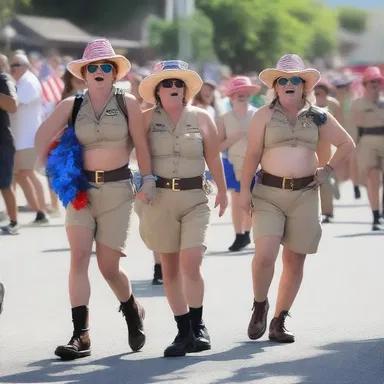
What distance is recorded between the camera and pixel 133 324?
898 cm

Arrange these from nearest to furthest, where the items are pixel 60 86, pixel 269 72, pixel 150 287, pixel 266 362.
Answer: pixel 266 362 < pixel 269 72 < pixel 150 287 < pixel 60 86

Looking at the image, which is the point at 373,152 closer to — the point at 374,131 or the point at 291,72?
the point at 374,131

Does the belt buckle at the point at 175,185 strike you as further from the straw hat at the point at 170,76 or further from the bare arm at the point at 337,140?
the bare arm at the point at 337,140

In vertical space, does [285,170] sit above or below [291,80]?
below

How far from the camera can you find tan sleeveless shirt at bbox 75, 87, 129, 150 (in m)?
8.73

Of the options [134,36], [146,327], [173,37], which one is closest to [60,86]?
[146,327]

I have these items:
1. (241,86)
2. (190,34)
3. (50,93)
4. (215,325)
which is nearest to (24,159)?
(241,86)

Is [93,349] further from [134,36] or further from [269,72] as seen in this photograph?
[134,36]

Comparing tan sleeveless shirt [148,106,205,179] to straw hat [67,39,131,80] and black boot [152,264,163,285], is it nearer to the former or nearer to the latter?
straw hat [67,39,131,80]

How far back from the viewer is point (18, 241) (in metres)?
15.3

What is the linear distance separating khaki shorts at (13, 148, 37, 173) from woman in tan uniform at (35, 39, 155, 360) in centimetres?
801

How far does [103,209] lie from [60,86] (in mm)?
15475

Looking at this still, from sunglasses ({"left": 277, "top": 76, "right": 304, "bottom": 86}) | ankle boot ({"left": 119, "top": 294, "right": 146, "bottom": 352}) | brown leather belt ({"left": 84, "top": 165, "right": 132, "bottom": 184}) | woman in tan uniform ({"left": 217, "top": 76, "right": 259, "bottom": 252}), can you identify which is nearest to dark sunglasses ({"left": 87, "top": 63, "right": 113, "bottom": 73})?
brown leather belt ({"left": 84, "top": 165, "right": 132, "bottom": 184})

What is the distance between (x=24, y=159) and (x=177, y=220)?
26.8ft
